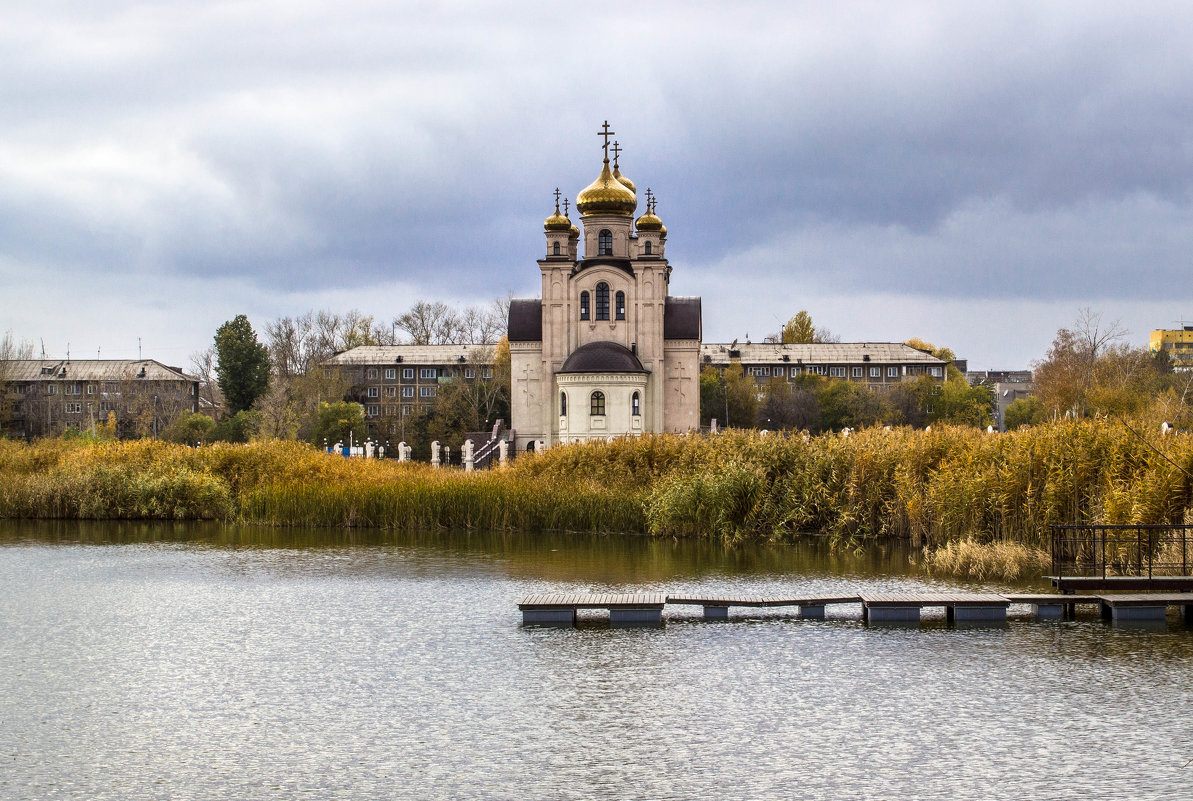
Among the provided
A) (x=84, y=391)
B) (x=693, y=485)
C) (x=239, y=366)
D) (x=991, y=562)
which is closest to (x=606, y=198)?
(x=239, y=366)

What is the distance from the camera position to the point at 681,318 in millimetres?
54844

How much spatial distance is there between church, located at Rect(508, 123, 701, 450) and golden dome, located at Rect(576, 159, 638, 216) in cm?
4

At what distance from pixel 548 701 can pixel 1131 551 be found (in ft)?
31.9

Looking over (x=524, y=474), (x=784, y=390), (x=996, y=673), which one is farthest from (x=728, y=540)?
(x=784, y=390)

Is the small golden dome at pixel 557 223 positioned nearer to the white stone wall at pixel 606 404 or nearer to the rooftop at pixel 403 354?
the white stone wall at pixel 606 404

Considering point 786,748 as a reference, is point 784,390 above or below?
above

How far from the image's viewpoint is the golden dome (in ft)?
178

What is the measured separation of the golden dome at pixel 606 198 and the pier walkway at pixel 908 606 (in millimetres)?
40724

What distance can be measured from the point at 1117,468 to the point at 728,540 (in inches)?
290

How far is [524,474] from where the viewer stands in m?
29.2

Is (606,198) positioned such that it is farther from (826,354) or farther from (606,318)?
(826,354)

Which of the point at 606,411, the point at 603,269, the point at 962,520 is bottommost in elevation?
the point at 962,520

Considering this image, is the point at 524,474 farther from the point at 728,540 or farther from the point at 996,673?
the point at 996,673

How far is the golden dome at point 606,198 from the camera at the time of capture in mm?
54344
